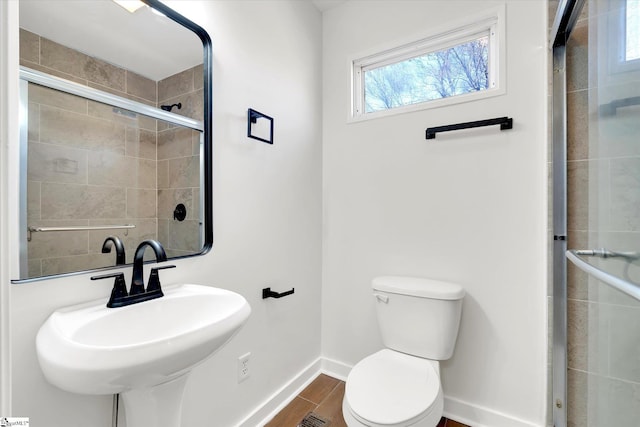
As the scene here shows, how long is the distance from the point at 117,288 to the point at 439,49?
6.43ft

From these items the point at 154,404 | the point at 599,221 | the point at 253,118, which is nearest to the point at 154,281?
the point at 154,404

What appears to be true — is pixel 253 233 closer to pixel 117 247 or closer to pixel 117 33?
pixel 117 247

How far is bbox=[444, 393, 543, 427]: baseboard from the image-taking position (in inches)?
58.8

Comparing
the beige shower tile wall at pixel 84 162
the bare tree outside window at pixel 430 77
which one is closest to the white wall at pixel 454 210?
the bare tree outside window at pixel 430 77

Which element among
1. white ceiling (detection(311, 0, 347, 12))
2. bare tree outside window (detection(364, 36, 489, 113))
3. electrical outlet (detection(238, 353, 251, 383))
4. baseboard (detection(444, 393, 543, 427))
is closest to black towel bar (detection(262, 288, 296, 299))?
electrical outlet (detection(238, 353, 251, 383))

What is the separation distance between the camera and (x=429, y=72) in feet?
5.87

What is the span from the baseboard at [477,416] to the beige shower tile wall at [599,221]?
0.27 metres

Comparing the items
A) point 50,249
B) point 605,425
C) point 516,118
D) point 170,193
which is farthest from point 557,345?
point 50,249

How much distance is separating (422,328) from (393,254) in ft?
1.47

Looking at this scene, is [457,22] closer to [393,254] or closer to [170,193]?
[393,254]

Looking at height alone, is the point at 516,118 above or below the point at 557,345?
above

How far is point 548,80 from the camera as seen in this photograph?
4.54 ft

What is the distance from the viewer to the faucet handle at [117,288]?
952mm

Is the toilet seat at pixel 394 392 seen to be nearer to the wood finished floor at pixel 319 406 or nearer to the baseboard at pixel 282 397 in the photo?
the wood finished floor at pixel 319 406
